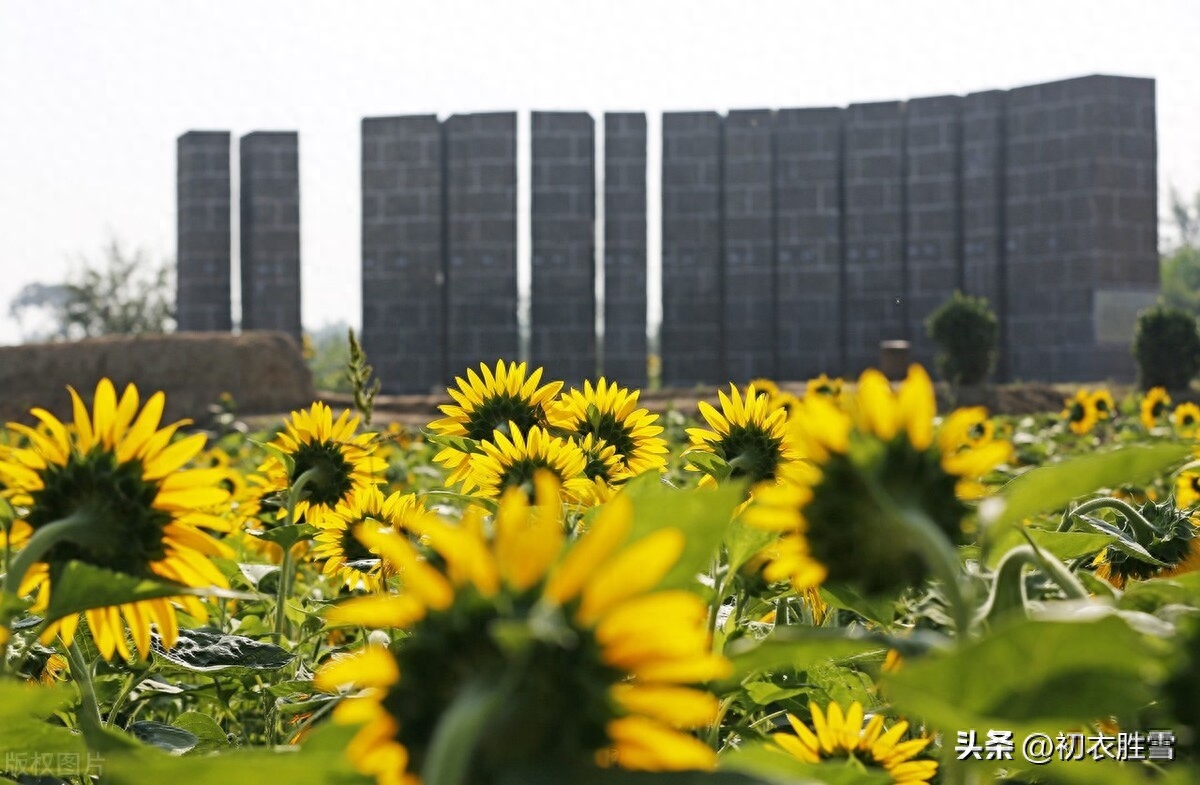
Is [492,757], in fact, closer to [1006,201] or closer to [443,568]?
[443,568]

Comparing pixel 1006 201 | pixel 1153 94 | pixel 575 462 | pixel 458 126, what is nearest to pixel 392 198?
pixel 458 126

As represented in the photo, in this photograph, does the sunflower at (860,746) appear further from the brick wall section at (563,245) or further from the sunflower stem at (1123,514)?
the brick wall section at (563,245)

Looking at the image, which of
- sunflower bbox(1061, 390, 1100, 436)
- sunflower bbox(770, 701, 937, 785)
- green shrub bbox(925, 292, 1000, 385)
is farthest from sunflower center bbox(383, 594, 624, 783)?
green shrub bbox(925, 292, 1000, 385)

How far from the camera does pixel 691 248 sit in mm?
12258

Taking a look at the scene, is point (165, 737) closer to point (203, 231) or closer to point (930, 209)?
point (930, 209)

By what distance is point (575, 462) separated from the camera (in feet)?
2.63

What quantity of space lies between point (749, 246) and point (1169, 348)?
442 cm

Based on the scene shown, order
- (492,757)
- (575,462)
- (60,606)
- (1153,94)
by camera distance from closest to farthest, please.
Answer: (492,757) → (60,606) → (575,462) → (1153,94)

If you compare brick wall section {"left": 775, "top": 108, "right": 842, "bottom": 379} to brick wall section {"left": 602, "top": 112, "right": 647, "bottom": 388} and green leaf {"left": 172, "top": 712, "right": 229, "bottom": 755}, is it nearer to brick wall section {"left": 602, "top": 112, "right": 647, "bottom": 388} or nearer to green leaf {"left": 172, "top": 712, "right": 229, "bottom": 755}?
brick wall section {"left": 602, "top": 112, "right": 647, "bottom": 388}

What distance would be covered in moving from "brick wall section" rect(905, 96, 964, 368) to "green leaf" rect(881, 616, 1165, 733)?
12.0m

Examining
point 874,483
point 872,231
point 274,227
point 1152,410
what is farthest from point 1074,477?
point 274,227

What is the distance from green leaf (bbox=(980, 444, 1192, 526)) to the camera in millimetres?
418

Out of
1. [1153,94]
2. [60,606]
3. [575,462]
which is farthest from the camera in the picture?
[1153,94]

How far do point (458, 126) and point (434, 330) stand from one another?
2.06m
